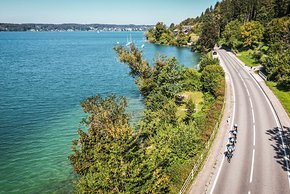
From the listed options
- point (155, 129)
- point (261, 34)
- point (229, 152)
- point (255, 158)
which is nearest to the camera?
point (229, 152)

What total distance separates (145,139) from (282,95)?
32.2m

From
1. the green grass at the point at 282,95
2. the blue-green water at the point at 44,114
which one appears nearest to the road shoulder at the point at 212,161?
the green grass at the point at 282,95

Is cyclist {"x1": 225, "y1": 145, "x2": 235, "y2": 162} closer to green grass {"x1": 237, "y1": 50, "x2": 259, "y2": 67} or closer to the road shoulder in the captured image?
the road shoulder

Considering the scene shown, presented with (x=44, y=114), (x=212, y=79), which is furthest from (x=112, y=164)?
(x=212, y=79)

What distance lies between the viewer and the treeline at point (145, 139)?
2427 centimetres

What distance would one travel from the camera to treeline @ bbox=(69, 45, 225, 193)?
24266mm

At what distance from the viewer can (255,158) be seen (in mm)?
35125

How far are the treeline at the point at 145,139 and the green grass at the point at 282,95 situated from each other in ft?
36.2

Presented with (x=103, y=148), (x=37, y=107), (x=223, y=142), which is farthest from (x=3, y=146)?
(x=223, y=142)

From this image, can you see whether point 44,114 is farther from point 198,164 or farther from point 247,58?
point 247,58

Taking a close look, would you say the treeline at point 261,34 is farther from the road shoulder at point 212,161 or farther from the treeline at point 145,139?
the road shoulder at point 212,161

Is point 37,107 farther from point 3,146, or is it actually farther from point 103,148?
point 103,148

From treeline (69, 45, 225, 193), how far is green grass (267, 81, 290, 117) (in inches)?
435

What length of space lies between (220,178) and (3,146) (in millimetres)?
35479
